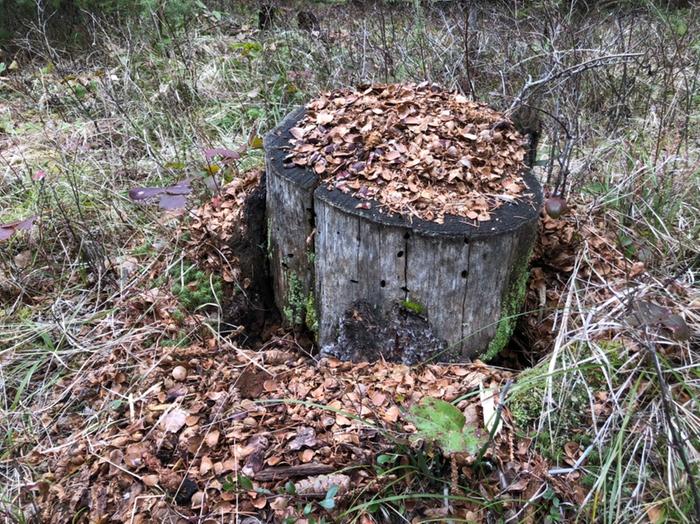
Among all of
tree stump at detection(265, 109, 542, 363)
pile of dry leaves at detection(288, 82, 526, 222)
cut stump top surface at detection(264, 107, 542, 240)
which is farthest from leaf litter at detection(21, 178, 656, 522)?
pile of dry leaves at detection(288, 82, 526, 222)

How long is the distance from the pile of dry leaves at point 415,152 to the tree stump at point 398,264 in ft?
0.21

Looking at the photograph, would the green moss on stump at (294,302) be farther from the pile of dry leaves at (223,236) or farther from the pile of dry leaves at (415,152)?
the pile of dry leaves at (415,152)

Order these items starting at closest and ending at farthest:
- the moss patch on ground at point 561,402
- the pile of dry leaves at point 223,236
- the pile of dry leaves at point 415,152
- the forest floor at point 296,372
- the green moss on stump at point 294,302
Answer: the forest floor at point 296,372, the moss patch on ground at point 561,402, the pile of dry leaves at point 415,152, the green moss on stump at point 294,302, the pile of dry leaves at point 223,236

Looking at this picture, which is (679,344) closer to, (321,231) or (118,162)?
(321,231)

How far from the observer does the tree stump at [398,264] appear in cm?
197

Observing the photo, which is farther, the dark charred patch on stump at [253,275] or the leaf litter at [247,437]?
the dark charred patch on stump at [253,275]

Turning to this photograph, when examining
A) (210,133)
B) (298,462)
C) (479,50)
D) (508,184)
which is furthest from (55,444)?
(479,50)

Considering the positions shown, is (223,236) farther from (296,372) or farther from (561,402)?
(561,402)

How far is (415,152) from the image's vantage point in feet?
7.18

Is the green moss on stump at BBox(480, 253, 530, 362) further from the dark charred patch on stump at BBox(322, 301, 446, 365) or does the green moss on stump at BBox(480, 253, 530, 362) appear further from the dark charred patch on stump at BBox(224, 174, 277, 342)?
the dark charred patch on stump at BBox(224, 174, 277, 342)

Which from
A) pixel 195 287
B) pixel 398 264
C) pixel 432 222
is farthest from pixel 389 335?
pixel 195 287

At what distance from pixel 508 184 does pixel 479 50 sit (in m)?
2.72

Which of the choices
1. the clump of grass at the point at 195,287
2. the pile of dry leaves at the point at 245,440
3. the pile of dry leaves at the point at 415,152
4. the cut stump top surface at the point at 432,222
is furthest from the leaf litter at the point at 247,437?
the pile of dry leaves at the point at 415,152

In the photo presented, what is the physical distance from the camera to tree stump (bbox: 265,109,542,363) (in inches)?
77.4
